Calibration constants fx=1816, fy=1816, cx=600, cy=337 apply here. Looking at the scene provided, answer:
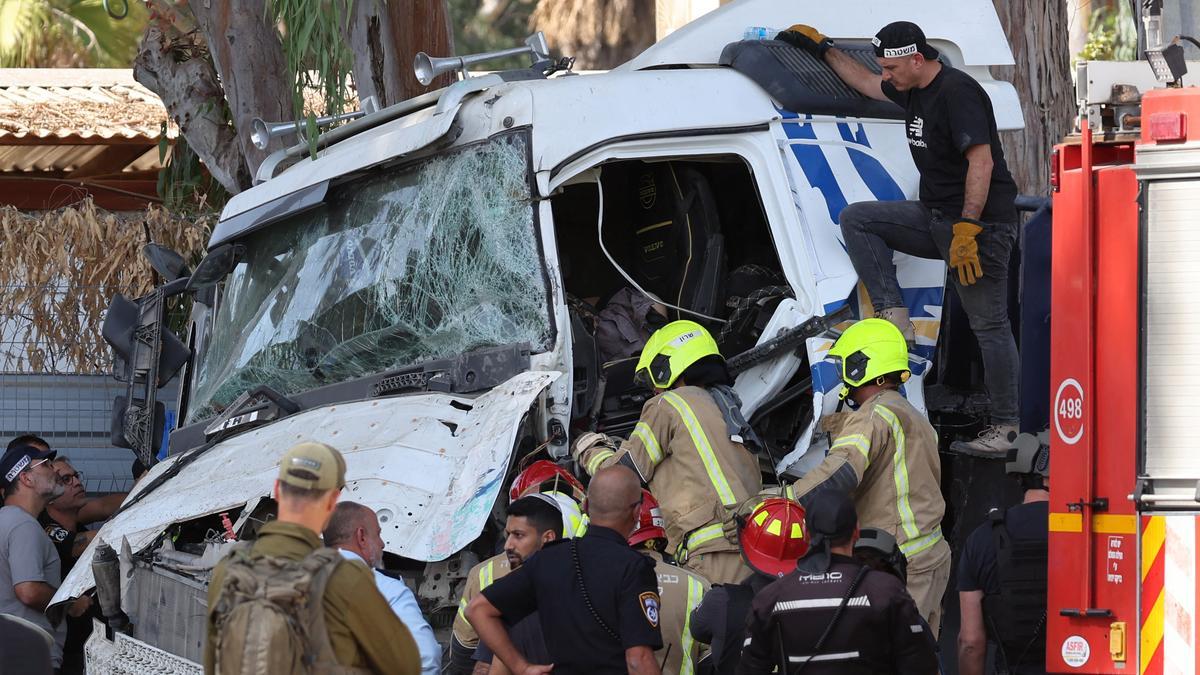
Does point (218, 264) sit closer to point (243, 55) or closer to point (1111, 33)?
point (243, 55)

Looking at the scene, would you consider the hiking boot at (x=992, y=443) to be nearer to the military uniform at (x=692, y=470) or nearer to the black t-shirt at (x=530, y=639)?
the military uniform at (x=692, y=470)

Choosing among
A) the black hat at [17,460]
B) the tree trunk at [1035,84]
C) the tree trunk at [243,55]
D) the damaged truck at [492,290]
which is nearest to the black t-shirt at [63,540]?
the black hat at [17,460]

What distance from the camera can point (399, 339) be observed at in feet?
24.1

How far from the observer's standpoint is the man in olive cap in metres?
4.09

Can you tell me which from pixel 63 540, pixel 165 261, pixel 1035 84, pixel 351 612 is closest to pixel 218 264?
pixel 165 261

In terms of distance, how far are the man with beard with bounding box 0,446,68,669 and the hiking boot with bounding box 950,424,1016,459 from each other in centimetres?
419

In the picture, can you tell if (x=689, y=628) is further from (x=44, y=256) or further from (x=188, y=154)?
(x=188, y=154)

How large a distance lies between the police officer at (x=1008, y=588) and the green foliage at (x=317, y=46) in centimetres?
491

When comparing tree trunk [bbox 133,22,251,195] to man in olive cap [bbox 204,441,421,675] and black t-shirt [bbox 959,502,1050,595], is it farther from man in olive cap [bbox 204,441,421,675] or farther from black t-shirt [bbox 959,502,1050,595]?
man in olive cap [bbox 204,441,421,675]

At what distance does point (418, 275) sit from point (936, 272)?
2195 mm

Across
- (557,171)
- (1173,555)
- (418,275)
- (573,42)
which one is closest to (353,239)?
(418,275)

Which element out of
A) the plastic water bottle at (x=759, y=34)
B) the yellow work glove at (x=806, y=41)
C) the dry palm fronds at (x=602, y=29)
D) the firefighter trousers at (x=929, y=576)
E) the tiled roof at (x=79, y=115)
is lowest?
the firefighter trousers at (x=929, y=576)

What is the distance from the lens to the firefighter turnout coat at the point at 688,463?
21.6ft

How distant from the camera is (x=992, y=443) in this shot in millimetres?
7066
